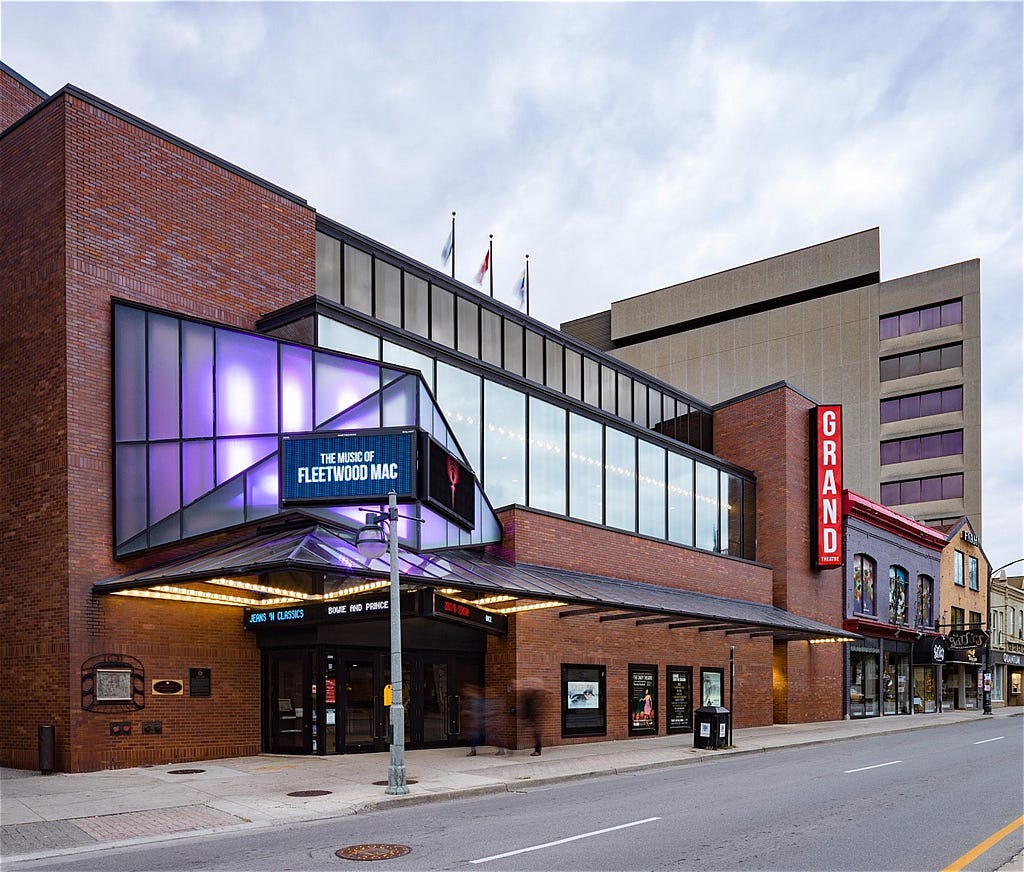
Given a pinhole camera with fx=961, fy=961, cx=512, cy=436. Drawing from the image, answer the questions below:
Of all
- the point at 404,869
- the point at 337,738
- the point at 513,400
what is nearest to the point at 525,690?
the point at 337,738

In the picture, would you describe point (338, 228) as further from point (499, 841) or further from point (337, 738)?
point (499, 841)

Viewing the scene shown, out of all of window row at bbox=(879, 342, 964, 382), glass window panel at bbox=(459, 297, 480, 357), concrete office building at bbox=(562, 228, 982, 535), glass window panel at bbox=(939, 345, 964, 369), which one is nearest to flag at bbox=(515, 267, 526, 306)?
glass window panel at bbox=(459, 297, 480, 357)

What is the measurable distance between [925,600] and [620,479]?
27.5 m

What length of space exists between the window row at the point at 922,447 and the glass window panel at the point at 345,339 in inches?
2117

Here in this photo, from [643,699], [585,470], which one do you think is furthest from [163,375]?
[643,699]

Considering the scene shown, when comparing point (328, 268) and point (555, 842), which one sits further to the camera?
point (328, 268)

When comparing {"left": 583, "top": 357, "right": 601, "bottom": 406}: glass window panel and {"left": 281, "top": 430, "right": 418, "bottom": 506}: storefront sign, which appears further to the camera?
{"left": 583, "top": 357, "right": 601, "bottom": 406}: glass window panel

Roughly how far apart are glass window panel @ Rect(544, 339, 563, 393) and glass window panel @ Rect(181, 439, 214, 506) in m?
13.9

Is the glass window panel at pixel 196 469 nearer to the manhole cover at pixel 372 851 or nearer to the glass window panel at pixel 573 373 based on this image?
the manhole cover at pixel 372 851

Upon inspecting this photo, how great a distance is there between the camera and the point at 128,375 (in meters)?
19.9

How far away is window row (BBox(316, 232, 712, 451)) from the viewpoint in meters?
25.2

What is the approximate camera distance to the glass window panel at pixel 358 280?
82.5 feet

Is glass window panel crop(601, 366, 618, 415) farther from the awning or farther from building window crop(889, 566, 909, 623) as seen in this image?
building window crop(889, 566, 909, 623)

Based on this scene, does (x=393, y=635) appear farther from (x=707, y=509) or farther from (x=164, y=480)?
(x=707, y=509)
